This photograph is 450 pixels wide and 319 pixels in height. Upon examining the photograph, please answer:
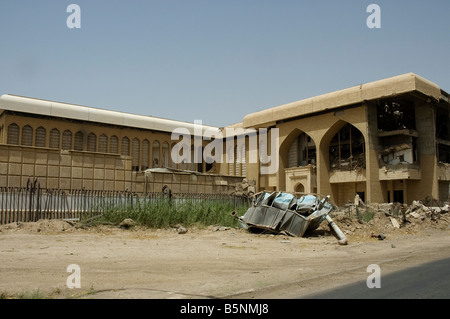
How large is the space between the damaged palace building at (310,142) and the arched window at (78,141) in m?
0.08

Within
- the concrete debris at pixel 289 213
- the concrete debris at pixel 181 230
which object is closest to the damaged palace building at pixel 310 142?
the concrete debris at pixel 181 230

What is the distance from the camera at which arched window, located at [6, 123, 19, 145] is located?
2962cm

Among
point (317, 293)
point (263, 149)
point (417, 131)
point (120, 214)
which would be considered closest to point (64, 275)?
point (317, 293)

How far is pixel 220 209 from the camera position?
64.2ft

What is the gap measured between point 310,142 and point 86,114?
17961 millimetres

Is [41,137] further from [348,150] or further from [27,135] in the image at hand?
[348,150]

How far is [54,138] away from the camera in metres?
31.8

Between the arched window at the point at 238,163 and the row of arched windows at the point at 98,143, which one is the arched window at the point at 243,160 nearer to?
the arched window at the point at 238,163

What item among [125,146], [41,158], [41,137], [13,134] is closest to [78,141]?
[41,137]

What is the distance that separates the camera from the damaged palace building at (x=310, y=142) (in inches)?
1006

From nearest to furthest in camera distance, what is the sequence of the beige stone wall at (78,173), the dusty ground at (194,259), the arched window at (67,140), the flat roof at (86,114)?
the dusty ground at (194,259) < the beige stone wall at (78,173) < the flat roof at (86,114) < the arched window at (67,140)

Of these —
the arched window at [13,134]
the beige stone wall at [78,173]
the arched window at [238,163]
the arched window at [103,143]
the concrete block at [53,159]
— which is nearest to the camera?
the beige stone wall at [78,173]

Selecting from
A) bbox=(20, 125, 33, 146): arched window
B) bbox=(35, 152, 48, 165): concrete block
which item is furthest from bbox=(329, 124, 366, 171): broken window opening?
bbox=(20, 125, 33, 146): arched window

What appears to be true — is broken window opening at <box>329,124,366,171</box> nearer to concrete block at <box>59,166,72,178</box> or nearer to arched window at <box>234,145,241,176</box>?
arched window at <box>234,145,241,176</box>
